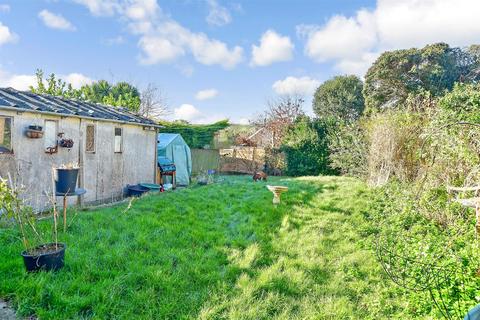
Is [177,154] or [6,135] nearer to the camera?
[6,135]

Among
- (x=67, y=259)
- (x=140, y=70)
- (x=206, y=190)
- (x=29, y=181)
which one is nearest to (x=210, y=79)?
(x=140, y=70)

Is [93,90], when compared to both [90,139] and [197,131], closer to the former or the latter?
[197,131]

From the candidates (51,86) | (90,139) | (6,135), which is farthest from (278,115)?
(6,135)

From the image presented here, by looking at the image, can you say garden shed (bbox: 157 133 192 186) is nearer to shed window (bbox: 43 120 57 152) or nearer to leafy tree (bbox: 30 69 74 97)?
shed window (bbox: 43 120 57 152)

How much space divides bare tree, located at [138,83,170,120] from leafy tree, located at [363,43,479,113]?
1662 cm

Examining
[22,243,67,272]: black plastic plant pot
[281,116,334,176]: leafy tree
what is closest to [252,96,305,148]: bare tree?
[281,116,334,176]: leafy tree

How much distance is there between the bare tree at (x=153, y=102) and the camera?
26.7 metres

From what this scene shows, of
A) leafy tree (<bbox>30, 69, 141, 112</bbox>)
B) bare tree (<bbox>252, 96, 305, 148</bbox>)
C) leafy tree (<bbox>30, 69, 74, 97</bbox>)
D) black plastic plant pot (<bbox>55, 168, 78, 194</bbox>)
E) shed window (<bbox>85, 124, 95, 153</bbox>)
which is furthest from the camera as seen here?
bare tree (<bbox>252, 96, 305, 148</bbox>)

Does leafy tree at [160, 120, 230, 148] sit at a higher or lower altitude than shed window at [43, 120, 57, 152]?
higher

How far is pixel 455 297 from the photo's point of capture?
11.2 ft

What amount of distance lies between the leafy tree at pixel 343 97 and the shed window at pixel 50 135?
20.5 meters

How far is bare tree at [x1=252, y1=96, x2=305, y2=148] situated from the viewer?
20812mm

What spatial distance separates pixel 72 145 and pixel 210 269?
624 centimetres

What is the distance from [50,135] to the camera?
27.1 ft
